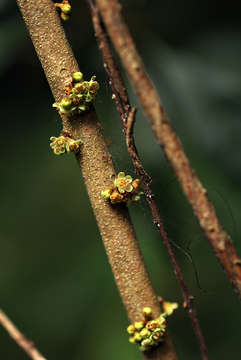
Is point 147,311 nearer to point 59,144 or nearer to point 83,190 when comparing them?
point 59,144

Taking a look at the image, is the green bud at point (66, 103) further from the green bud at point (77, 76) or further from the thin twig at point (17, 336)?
the thin twig at point (17, 336)

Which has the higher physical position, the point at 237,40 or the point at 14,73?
the point at 14,73

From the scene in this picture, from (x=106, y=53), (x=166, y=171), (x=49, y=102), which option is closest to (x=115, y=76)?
(x=106, y=53)

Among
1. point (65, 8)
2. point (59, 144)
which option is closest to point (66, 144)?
point (59, 144)

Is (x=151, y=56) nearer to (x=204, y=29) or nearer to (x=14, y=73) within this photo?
(x=204, y=29)

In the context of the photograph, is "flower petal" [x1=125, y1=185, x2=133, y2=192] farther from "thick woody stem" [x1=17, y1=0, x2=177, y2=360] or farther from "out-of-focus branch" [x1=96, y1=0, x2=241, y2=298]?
"out-of-focus branch" [x1=96, y1=0, x2=241, y2=298]

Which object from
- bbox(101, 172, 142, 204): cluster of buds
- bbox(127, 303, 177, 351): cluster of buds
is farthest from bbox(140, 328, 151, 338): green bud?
bbox(101, 172, 142, 204): cluster of buds

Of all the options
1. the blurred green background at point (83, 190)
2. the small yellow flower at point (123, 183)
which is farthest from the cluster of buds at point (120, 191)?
the blurred green background at point (83, 190)
